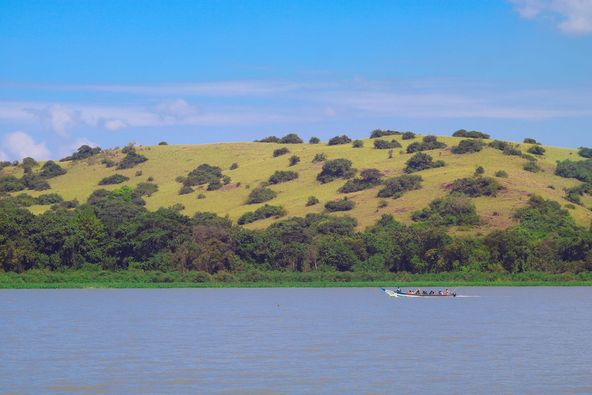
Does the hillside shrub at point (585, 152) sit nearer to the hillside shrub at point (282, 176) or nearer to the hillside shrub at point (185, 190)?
the hillside shrub at point (282, 176)

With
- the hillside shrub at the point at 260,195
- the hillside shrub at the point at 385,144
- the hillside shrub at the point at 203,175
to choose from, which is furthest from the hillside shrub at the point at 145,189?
the hillside shrub at the point at 385,144

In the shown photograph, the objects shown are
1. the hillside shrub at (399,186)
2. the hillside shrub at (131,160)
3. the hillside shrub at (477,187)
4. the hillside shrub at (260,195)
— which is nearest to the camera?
the hillside shrub at (477,187)

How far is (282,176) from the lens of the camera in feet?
507

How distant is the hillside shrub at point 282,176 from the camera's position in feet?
504

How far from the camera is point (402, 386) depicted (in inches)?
1395

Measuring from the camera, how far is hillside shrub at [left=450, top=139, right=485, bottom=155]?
15262cm

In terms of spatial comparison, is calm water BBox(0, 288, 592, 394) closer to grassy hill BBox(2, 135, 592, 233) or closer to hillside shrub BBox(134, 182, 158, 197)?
grassy hill BBox(2, 135, 592, 233)

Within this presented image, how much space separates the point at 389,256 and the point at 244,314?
3885 cm

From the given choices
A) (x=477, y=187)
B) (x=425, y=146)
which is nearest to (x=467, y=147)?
(x=425, y=146)

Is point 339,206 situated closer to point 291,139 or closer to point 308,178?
point 308,178

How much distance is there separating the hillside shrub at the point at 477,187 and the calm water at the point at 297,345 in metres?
46.8

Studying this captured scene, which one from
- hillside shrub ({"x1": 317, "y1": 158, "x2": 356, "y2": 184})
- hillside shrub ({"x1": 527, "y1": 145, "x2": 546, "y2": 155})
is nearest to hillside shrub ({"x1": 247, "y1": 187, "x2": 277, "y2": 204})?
hillside shrub ({"x1": 317, "y1": 158, "x2": 356, "y2": 184})

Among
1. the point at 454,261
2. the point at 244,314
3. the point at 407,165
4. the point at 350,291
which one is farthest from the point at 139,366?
the point at 407,165

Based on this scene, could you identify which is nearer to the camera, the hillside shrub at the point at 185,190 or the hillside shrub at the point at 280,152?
the hillside shrub at the point at 185,190
